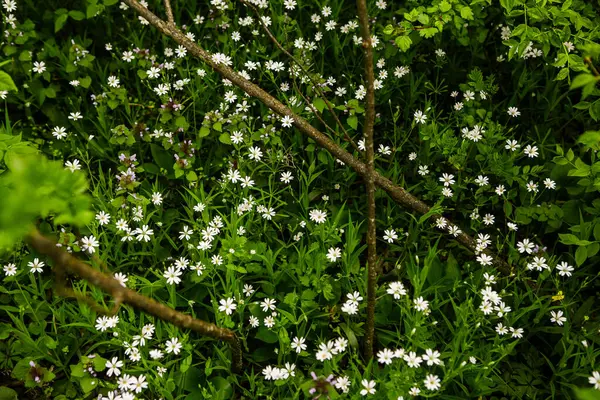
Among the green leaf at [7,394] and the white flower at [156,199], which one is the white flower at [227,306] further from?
the green leaf at [7,394]

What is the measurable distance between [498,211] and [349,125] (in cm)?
94

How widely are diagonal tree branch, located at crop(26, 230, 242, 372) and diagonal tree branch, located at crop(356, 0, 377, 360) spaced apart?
23.5 inches

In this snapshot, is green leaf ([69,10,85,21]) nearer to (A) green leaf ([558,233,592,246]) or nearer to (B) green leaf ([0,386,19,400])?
(B) green leaf ([0,386,19,400])

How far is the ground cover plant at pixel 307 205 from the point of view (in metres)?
2.38

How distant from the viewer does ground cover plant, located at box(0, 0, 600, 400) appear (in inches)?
93.9

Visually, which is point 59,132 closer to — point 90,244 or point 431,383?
point 90,244

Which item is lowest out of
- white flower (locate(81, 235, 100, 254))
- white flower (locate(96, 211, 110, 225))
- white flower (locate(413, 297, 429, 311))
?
white flower (locate(413, 297, 429, 311))

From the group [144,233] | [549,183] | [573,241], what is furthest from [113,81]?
[573,241]

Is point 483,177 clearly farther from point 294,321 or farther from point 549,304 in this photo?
point 294,321

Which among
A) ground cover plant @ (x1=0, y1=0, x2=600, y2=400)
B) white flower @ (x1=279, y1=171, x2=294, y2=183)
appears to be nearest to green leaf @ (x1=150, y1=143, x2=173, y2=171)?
ground cover plant @ (x1=0, y1=0, x2=600, y2=400)

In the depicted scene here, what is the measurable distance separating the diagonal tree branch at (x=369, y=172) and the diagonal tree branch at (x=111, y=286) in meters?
0.60

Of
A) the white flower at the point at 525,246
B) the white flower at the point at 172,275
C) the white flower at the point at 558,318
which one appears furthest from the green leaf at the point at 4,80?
the white flower at the point at 558,318

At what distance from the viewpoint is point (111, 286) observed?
1.46 m

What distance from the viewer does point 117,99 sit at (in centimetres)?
322
